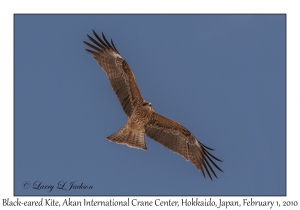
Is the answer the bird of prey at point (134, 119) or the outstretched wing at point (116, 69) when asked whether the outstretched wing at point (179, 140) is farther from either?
the outstretched wing at point (116, 69)

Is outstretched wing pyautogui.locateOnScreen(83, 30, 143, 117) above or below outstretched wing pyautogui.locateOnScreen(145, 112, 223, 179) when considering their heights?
above

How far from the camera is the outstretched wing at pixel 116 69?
12133mm

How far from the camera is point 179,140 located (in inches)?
495

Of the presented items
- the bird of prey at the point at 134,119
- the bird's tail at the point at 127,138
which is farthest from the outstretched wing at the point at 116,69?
the bird's tail at the point at 127,138

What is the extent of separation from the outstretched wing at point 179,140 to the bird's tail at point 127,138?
38cm

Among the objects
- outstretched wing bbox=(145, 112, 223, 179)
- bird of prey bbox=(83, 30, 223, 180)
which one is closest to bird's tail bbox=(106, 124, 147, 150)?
A: bird of prey bbox=(83, 30, 223, 180)

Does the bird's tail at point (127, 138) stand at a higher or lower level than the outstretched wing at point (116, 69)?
lower

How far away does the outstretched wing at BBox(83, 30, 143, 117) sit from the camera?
12133mm

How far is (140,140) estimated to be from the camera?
12.3 metres

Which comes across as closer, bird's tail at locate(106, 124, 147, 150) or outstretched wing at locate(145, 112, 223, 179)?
bird's tail at locate(106, 124, 147, 150)

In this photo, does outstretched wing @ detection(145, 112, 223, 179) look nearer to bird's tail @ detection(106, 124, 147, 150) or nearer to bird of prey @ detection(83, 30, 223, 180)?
bird of prey @ detection(83, 30, 223, 180)
